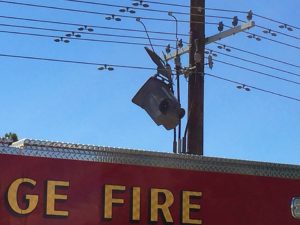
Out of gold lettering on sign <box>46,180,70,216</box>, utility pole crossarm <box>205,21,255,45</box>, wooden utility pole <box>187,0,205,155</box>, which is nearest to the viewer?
gold lettering on sign <box>46,180,70,216</box>

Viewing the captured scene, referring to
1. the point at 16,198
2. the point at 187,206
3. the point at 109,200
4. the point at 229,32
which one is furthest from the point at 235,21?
the point at 16,198

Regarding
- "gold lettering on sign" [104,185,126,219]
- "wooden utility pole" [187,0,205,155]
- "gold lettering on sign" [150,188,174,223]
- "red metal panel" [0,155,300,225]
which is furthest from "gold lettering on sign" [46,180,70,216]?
"wooden utility pole" [187,0,205,155]

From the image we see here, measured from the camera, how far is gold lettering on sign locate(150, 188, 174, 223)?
5578 millimetres

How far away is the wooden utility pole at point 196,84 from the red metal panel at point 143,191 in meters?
8.28

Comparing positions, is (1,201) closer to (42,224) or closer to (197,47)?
(42,224)

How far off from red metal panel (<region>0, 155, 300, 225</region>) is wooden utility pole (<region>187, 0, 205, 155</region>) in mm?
8278

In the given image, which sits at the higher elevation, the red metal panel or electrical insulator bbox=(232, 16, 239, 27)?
electrical insulator bbox=(232, 16, 239, 27)

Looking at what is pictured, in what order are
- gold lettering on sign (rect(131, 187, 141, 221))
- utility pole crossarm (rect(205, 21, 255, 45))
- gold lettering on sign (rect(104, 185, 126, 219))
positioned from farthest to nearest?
utility pole crossarm (rect(205, 21, 255, 45)) < gold lettering on sign (rect(131, 187, 141, 221)) < gold lettering on sign (rect(104, 185, 126, 219))

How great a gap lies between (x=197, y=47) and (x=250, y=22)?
55.0 inches

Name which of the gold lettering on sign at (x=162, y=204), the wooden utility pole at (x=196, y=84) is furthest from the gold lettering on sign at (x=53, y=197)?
the wooden utility pole at (x=196, y=84)

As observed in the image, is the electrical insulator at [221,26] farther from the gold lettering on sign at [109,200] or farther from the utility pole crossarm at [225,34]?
the gold lettering on sign at [109,200]

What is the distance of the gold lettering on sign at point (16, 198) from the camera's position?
5.02m

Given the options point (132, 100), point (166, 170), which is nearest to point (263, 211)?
point (166, 170)

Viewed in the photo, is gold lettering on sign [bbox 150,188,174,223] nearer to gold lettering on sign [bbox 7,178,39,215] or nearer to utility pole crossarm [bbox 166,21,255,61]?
gold lettering on sign [bbox 7,178,39,215]
